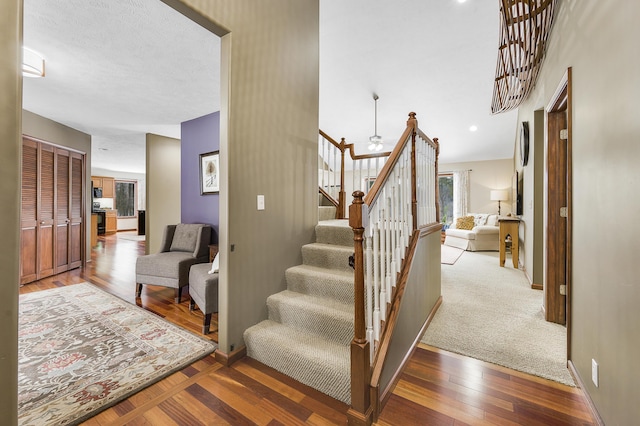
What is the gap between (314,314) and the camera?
2.04 metres

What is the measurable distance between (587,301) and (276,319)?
2.07 meters

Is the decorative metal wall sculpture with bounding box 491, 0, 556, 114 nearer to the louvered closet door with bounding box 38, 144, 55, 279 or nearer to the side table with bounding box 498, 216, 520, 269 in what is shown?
the side table with bounding box 498, 216, 520, 269

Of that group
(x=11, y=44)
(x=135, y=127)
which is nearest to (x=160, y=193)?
(x=135, y=127)

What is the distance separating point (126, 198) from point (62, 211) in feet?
25.0

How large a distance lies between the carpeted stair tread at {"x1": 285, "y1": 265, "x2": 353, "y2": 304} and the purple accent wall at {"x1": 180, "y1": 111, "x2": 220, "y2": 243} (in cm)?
188

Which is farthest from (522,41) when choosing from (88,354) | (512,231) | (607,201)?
(88,354)

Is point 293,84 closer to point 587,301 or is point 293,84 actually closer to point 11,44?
point 11,44

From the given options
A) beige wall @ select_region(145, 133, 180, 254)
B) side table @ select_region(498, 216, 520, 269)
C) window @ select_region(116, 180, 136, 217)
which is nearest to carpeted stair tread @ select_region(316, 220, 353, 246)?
side table @ select_region(498, 216, 520, 269)

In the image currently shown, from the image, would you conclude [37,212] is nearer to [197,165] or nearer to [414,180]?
[197,165]

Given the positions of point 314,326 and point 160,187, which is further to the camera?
point 160,187

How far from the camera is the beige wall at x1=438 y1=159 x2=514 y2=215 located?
8109mm

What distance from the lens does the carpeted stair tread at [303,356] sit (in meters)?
1.65

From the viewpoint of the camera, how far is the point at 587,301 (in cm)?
161

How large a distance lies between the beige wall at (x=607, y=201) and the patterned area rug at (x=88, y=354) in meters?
2.46
